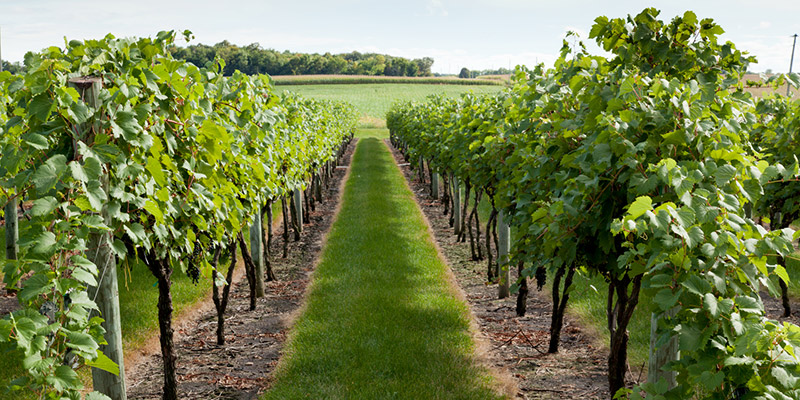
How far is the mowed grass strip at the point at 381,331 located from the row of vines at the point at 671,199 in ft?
4.71

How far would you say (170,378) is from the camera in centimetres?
498

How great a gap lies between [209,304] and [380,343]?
3.40 m

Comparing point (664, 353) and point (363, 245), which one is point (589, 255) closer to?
point (664, 353)

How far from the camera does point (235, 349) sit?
6.69 m

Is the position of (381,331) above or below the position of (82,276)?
below

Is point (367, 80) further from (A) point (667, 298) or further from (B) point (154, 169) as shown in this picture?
(A) point (667, 298)

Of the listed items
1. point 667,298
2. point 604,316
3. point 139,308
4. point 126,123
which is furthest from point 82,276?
point 604,316

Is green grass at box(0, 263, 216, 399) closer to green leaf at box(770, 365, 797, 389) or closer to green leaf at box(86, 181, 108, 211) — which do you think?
green leaf at box(86, 181, 108, 211)

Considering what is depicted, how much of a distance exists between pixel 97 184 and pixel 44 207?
27 centimetres

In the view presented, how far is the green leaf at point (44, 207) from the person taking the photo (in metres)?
2.56

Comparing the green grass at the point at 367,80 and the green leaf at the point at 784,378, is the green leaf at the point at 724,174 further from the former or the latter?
the green grass at the point at 367,80

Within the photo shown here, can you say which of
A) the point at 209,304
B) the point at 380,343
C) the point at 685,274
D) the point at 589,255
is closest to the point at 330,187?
the point at 209,304

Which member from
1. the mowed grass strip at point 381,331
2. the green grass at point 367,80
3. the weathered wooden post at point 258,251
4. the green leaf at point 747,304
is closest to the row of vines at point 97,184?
the mowed grass strip at point 381,331

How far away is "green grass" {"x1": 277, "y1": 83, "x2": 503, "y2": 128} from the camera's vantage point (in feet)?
205
